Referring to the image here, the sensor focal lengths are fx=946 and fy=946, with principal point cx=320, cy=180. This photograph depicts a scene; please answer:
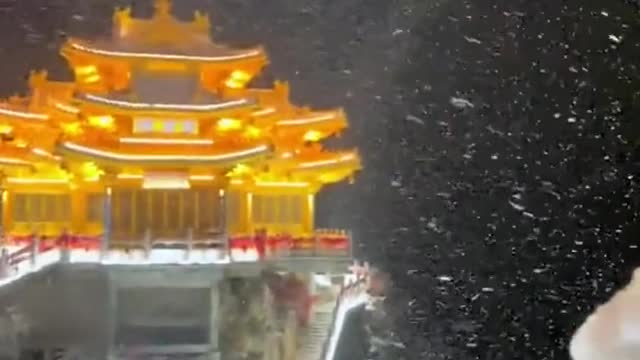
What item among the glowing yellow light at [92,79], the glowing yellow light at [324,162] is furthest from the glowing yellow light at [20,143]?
the glowing yellow light at [324,162]

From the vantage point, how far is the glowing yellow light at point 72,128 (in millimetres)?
1138

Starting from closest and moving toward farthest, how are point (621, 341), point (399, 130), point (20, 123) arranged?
1. point (621, 341)
2. point (20, 123)
3. point (399, 130)

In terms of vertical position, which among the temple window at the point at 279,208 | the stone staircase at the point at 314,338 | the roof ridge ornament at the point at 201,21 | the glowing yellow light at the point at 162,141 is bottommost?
the stone staircase at the point at 314,338

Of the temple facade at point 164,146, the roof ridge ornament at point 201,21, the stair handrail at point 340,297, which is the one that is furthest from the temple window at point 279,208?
the roof ridge ornament at point 201,21

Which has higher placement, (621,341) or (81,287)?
(81,287)

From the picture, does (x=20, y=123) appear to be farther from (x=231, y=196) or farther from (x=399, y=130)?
(x=399, y=130)

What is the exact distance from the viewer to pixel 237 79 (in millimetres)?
1180

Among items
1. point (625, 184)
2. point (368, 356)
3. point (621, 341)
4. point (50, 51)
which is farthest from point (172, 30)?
point (621, 341)

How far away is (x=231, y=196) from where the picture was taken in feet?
3.85

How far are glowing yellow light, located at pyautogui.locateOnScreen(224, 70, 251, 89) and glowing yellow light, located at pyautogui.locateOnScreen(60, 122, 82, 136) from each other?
0.19 m

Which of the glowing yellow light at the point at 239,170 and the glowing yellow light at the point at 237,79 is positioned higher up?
the glowing yellow light at the point at 237,79

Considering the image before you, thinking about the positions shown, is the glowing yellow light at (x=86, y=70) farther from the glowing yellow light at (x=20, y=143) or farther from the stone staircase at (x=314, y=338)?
the stone staircase at (x=314, y=338)

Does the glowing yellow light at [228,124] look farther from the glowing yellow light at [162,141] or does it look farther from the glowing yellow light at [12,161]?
the glowing yellow light at [12,161]

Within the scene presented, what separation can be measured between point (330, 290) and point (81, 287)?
306 mm
